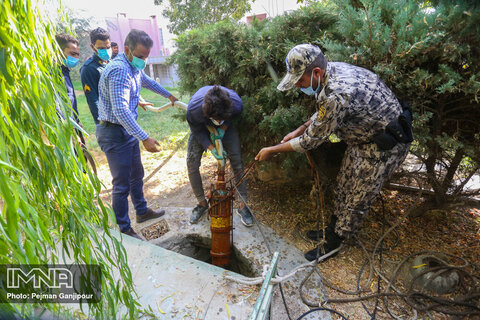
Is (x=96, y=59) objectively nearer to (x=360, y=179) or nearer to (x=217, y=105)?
(x=217, y=105)

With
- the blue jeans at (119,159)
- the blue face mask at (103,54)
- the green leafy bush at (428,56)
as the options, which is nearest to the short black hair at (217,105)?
the blue jeans at (119,159)

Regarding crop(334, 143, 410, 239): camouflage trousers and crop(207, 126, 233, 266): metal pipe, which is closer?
crop(334, 143, 410, 239): camouflage trousers

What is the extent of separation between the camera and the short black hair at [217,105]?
105 inches

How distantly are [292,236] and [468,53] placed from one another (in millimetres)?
2353

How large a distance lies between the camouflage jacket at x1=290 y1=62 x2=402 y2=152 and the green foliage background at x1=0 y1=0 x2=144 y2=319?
1.67 metres

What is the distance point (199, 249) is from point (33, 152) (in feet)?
8.60

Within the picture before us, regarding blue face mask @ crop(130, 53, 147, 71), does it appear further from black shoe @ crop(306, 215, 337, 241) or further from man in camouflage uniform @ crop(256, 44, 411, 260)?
black shoe @ crop(306, 215, 337, 241)

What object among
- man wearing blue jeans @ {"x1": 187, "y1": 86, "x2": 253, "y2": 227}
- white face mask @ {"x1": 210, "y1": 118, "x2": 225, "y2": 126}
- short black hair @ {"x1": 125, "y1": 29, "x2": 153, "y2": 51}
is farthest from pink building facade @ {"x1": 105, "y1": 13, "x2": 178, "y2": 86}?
white face mask @ {"x1": 210, "y1": 118, "x2": 225, "y2": 126}

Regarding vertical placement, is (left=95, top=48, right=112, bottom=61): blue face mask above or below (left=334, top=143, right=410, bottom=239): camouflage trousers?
above

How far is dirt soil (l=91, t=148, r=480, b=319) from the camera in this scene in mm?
2553

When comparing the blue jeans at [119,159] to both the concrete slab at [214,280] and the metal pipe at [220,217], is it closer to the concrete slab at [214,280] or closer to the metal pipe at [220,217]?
the concrete slab at [214,280]

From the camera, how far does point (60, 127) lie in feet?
3.68

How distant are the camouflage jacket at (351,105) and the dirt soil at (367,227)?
1181 millimetres

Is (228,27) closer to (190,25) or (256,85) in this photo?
(256,85)
